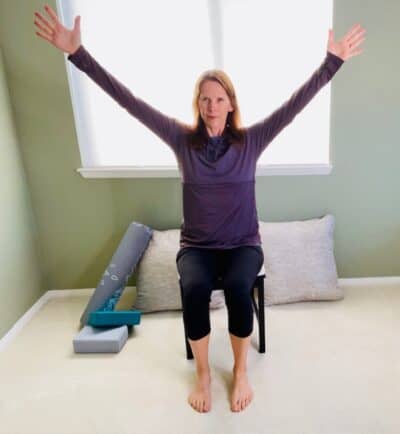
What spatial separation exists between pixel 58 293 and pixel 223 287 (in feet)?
4.66

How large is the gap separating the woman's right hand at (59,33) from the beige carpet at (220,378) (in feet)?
4.68

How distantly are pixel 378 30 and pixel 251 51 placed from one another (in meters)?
0.68

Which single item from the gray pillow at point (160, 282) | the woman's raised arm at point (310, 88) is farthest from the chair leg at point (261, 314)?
the woman's raised arm at point (310, 88)

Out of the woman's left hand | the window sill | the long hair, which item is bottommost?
the window sill

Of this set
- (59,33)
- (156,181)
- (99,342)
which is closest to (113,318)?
(99,342)

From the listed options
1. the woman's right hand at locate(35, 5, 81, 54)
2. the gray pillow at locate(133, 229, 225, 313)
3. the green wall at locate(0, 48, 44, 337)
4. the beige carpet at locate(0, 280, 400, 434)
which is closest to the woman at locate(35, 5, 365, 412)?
the woman's right hand at locate(35, 5, 81, 54)

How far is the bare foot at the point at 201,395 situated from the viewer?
4.75 ft

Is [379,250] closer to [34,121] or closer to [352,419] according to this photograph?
[352,419]

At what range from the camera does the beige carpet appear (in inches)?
54.7

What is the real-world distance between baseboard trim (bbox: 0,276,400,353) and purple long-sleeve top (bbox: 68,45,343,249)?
1.05m

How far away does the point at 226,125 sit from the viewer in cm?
169

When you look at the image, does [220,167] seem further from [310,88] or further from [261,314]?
[261,314]

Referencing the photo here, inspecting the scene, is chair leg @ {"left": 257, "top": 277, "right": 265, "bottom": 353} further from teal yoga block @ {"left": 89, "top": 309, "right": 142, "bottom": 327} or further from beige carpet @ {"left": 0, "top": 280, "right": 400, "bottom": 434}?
teal yoga block @ {"left": 89, "top": 309, "right": 142, "bottom": 327}

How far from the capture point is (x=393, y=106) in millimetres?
2090
